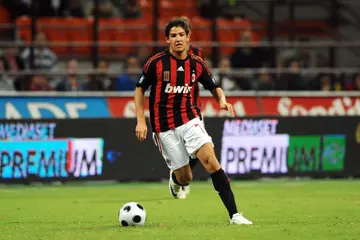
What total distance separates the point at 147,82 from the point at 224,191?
162cm

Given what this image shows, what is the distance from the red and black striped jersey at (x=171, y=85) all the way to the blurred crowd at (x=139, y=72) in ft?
27.5

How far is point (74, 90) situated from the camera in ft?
63.3

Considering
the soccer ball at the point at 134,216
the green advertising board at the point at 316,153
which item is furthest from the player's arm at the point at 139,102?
the green advertising board at the point at 316,153

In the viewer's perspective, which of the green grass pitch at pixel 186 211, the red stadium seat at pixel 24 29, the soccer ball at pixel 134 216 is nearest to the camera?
the green grass pitch at pixel 186 211

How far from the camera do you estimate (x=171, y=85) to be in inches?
416

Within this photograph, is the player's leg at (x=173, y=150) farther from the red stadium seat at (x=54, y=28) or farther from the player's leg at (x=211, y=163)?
the red stadium seat at (x=54, y=28)

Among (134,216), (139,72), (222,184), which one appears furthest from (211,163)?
(139,72)

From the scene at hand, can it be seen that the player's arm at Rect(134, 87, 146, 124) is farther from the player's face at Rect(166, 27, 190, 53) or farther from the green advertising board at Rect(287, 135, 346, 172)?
the green advertising board at Rect(287, 135, 346, 172)

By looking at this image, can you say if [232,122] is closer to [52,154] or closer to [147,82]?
[52,154]

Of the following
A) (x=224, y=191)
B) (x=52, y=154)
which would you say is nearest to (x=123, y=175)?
(x=52, y=154)

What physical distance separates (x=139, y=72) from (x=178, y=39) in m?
9.02

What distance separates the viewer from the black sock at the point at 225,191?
9.80 metres

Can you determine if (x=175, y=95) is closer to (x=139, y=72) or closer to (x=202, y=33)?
(x=139, y=72)

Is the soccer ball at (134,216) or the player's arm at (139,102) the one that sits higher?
the player's arm at (139,102)
